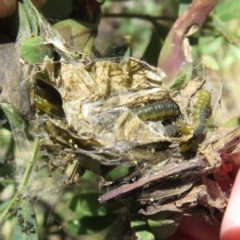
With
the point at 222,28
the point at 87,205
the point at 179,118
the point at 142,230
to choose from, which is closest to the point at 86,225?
the point at 87,205

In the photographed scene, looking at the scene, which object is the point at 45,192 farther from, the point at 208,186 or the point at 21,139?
the point at 208,186

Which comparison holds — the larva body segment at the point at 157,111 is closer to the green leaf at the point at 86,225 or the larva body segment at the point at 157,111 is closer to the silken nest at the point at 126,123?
the silken nest at the point at 126,123

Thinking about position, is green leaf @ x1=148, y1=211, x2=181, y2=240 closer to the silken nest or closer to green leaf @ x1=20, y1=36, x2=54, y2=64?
the silken nest

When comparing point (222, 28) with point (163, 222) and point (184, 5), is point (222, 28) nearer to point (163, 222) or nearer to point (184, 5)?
point (184, 5)

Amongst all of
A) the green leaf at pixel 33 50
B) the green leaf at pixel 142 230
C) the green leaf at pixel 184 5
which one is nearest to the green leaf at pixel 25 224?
the green leaf at pixel 142 230

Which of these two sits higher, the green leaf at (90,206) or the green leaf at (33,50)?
the green leaf at (33,50)

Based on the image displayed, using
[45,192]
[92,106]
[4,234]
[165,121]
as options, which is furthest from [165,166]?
[4,234]
